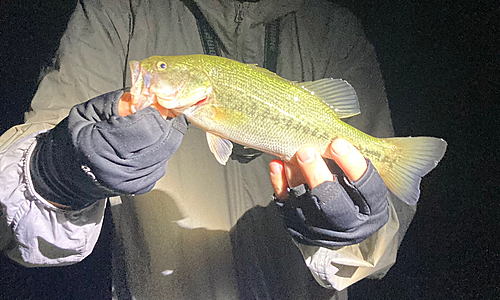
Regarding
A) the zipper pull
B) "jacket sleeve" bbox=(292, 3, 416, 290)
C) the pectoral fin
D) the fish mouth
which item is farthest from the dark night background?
the pectoral fin

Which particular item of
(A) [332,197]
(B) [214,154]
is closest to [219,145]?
(B) [214,154]

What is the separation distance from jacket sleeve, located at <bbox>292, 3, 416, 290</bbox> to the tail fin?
9.5 inches

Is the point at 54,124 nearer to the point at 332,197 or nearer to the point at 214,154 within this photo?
the point at 214,154

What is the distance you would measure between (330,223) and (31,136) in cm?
72

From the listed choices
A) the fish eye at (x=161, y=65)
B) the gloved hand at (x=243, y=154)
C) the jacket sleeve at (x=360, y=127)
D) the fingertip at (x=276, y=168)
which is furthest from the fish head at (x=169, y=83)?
the jacket sleeve at (x=360, y=127)

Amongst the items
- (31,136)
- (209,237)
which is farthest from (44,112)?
(209,237)

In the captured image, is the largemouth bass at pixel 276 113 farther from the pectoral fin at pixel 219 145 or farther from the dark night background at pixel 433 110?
the dark night background at pixel 433 110

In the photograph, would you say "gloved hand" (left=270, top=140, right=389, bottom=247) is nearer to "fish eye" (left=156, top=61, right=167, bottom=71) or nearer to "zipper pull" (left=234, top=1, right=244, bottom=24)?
"fish eye" (left=156, top=61, right=167, bottom=71)

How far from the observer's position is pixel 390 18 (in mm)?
1151

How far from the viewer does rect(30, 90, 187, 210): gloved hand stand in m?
0.52

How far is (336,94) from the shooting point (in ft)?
2.10

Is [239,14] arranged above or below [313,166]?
above

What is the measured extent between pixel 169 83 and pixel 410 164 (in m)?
0.54

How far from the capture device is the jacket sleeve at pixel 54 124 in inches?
24.0
